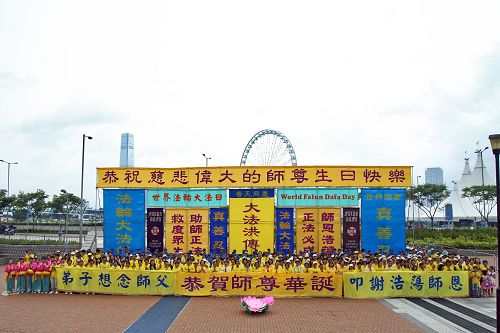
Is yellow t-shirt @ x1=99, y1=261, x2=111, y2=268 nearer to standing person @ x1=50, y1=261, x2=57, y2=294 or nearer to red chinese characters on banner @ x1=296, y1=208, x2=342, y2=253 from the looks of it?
standing person @ x1=50, y1=261, x2=57, y2=294

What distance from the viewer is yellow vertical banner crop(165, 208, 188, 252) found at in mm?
22312

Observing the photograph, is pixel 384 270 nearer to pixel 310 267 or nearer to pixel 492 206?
pixel 310 267

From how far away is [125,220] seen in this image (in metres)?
22.3

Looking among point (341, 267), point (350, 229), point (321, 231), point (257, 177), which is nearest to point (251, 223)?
point (257, 177)

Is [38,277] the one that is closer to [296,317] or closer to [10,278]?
[10,278]

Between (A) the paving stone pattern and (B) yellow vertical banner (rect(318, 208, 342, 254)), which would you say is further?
(B) yellow vertical banner (rect(318, 208, 342, 254))

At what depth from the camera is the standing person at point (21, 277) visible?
52.4ft

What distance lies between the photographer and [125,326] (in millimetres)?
11445

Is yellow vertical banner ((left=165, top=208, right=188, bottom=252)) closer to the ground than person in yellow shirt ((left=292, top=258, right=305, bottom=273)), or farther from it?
farther from it

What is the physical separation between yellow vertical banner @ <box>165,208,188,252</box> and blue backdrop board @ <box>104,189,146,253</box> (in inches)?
47.2

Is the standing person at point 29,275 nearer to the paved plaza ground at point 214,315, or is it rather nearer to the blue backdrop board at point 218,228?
the paved plaza ground at point 214,315

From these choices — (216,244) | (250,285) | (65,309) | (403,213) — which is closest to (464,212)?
(403,213)

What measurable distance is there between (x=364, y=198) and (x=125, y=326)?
13451mm

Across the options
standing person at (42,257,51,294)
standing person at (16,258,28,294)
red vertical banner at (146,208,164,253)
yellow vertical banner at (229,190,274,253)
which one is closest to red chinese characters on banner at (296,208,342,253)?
yellow vertical banner at (229,190,274,253)
